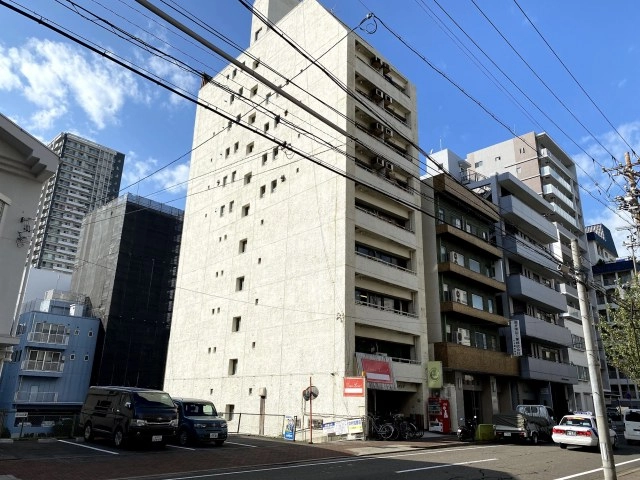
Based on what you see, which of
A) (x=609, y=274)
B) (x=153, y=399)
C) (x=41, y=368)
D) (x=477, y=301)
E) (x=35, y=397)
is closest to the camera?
(x=153, y=399)

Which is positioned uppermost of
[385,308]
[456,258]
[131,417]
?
[456,258]

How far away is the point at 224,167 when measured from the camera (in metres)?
42.6

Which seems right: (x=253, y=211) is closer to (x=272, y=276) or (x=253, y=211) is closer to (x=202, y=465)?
(x=272, y=276)

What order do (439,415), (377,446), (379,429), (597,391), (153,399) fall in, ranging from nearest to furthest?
(597,391) < (153,399) < (377,446) < (379,429) < (439,415)

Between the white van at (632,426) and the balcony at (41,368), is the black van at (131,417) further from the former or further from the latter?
the balcony at (41,368)

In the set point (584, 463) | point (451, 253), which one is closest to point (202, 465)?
point (584, 463)

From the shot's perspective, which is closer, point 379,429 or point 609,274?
point 379,429

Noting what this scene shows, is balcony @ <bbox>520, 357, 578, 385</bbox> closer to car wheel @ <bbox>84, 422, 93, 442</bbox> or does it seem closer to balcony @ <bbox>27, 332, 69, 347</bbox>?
car wheel @ <bbox>84, 422, 93, 442</bbox>

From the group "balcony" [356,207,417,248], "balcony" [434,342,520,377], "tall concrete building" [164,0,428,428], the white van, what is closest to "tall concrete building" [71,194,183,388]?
"tall concrete building" [164,0,428,428]

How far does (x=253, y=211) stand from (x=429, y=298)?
15.3 m

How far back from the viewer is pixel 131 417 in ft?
54.6

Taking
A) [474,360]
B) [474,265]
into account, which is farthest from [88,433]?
[474,265]

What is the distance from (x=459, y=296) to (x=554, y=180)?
35.5 m

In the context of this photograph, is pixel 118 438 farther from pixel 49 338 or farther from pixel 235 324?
pixel 49 338
